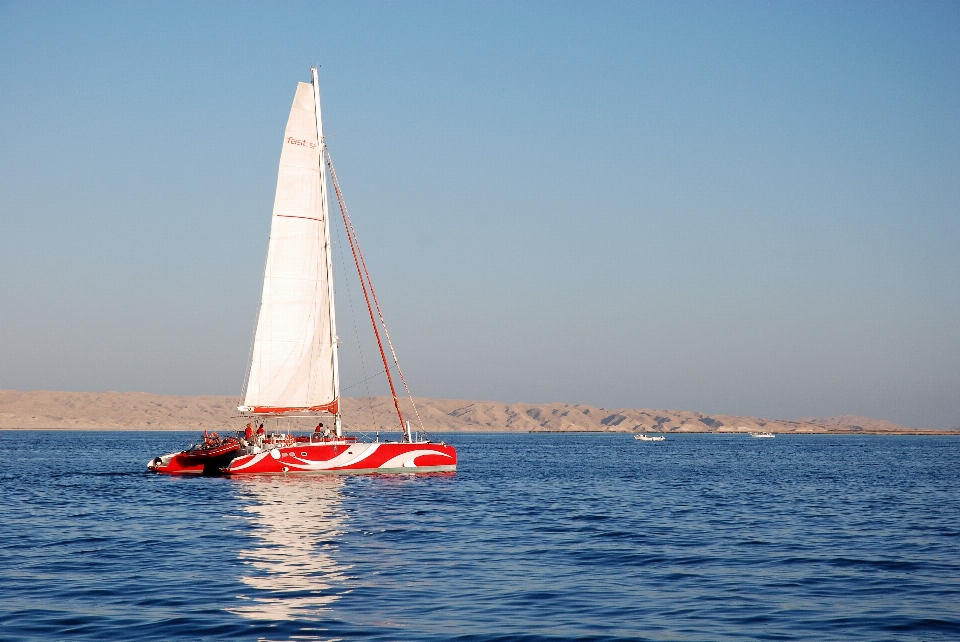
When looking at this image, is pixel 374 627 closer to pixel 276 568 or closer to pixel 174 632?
pixel 174 632

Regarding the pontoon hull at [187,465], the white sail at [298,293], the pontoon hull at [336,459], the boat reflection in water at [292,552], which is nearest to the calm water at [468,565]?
the boat reflection in water at [292,552]

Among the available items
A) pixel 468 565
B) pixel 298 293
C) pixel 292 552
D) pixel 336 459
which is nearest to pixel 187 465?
pixel 336 459

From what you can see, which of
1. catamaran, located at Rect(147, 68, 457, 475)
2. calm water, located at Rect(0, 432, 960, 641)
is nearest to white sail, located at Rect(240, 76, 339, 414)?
catamaran, located at Rect(147, 68, 457, 475)

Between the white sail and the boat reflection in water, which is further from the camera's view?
the white sail

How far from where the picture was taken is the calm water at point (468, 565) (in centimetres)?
1628

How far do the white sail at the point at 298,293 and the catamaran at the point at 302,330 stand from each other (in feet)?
0.16

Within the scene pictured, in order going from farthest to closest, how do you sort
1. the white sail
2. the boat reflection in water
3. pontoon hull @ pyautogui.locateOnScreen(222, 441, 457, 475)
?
the white sail, pontoon hull @ pyautogui.locateOnScreen(222, 441, 457, 475), the boat reflection in water

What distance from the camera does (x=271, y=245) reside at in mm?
50812

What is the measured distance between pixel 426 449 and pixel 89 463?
31.8 metres

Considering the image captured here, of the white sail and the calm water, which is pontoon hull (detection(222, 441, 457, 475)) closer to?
the white sail

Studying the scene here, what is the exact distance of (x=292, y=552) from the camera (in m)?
24.2

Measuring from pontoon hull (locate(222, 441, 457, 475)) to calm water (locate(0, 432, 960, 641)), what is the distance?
182 inches

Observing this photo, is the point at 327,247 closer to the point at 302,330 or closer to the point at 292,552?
the point at 302,330

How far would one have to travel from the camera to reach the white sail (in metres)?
51.1
